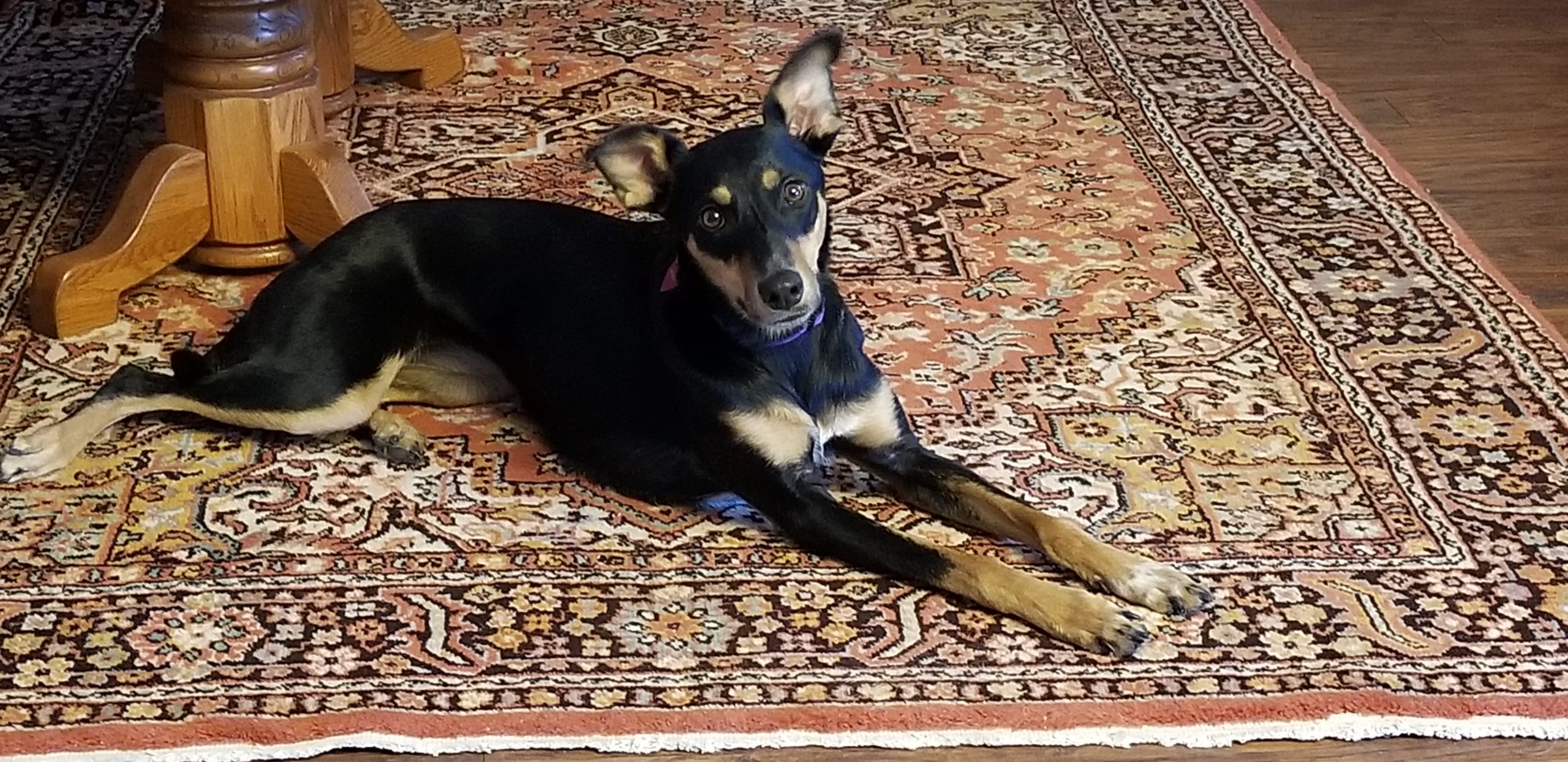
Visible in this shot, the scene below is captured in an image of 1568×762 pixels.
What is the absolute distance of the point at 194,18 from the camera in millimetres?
3037

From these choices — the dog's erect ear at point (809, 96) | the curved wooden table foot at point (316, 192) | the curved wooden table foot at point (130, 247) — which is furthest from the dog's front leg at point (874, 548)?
the curved wooden table foot at point (130, 247)

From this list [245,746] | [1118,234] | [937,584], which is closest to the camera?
[245,746]

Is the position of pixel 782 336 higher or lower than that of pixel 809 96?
lower

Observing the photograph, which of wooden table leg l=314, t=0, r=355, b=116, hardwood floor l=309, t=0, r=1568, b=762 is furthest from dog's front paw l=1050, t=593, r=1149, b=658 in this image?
wooden table leg l=314, t=0, r=355, b=116

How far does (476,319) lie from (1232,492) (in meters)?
1.12

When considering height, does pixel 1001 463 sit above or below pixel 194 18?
below

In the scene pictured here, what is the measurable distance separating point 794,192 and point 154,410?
1037 millimetres

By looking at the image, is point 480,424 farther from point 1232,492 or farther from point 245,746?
point 1232,492

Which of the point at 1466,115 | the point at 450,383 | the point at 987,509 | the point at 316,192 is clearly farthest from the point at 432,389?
the point at 1466,115

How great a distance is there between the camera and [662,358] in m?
2.45

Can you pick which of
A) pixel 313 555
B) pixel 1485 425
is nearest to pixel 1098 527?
pixel 1485 425

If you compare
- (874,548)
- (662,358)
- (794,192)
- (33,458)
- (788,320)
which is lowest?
(33,458)

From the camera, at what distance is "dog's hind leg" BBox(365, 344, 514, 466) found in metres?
2.65

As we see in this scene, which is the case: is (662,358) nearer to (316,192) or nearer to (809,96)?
(809,96)
